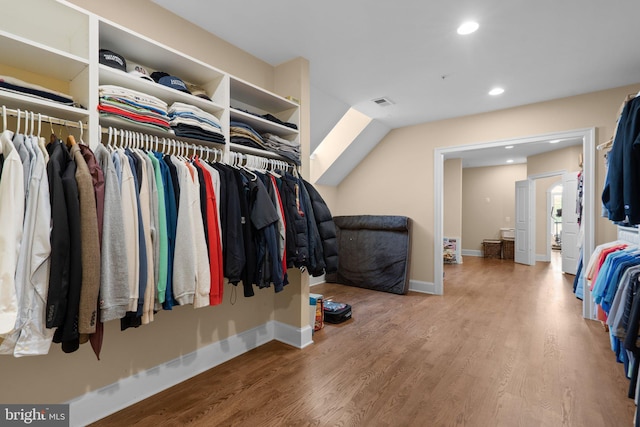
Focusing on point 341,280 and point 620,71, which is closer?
point 620,71

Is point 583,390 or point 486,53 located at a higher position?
point 486,53

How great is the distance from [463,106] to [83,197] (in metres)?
4.12

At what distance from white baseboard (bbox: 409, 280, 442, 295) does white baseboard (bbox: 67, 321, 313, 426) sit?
7.89 ft

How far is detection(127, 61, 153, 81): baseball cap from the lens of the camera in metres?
1.81

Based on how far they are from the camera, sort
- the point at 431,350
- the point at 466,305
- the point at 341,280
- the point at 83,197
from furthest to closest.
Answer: the point at 341,280, the point at 466,305, the point at 431,350, the point at 83,197

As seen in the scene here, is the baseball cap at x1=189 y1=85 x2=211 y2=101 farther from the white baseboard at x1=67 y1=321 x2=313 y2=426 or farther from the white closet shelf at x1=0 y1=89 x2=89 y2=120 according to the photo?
the white baseboard at x1=67 y1=321 x2=313 y2=426

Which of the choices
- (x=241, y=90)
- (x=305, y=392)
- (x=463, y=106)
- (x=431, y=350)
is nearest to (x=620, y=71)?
(x=463, y=106)

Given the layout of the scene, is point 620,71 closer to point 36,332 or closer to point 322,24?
point 322,24

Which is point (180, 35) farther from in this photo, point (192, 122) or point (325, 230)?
point (325, 230)

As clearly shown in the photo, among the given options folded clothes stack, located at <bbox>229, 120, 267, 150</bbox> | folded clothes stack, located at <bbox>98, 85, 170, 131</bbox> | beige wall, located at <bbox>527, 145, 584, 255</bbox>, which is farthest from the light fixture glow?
beige wall, located at <bbox>527, 145, 584, 255</bbox>

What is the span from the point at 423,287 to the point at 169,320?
3590 mm

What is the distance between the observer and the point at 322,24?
2332 millimetres

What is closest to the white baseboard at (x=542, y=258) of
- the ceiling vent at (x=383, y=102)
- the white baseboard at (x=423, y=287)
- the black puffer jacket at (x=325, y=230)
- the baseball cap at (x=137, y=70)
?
the white baseboard at (x=423, y=287)

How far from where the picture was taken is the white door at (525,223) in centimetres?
696
